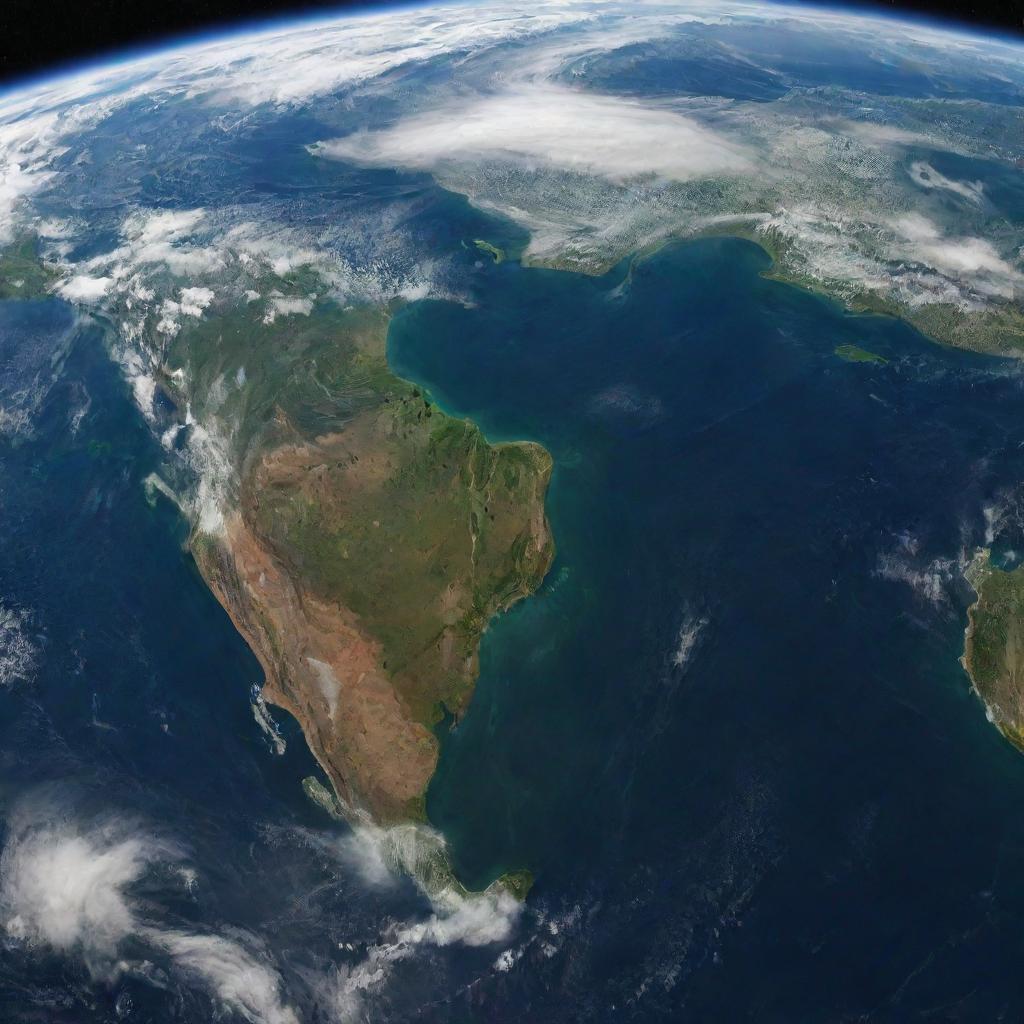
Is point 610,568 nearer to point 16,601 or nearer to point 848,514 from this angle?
point 848,514

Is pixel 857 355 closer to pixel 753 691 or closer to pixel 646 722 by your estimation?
pixel 753 691

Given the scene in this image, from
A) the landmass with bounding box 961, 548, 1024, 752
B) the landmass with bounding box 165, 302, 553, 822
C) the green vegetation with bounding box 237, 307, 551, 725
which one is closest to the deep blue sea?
the landmass with bounding box 961, 548, 1024, 752

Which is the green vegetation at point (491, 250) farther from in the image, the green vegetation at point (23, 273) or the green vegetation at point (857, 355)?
the green vegetation at point (23, 273)

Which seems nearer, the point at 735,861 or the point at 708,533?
the point at 735,861

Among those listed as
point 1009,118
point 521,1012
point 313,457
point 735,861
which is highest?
point 1009,118

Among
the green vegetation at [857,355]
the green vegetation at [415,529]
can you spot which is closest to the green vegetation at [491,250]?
the green vegetation at [415,529]

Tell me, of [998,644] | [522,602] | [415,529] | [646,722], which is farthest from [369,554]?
[998,644]

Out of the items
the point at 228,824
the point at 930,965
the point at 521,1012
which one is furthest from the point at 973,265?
the point at 228,824
